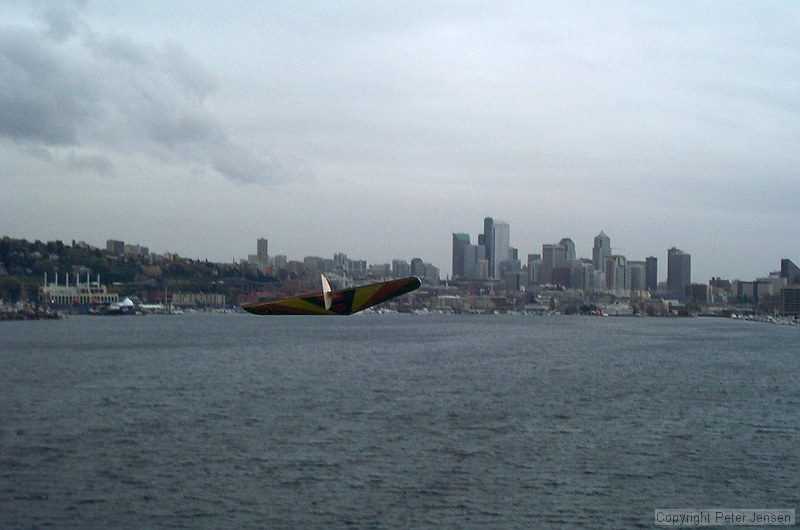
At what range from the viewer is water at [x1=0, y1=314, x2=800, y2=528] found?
2747 cm

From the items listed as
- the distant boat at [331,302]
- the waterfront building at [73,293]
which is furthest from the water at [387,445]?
the waterfront building at [73,293]

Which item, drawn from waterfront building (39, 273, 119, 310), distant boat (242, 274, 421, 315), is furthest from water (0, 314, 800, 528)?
waterfront building (39, 273, 119, 310)

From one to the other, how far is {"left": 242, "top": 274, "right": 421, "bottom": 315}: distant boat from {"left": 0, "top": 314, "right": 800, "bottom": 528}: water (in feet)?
57.0

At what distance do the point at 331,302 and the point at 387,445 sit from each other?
26.7 m

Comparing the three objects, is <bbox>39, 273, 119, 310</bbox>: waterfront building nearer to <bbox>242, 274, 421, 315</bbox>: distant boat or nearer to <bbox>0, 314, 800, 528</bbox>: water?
<bbox>0, 314, 800, 528</bbox>: water

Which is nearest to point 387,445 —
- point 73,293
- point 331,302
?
point 331,302

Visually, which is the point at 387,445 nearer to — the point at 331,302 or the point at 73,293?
the point at 331,302

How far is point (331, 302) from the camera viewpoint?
9680mm

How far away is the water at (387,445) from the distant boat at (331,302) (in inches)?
684

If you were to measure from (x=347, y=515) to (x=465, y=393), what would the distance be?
25.5 meters

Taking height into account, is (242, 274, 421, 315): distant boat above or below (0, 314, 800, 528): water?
above

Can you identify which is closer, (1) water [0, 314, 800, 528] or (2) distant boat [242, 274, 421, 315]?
(2) distant boat [242, 274, 421, 315]

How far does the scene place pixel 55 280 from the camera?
188000mm

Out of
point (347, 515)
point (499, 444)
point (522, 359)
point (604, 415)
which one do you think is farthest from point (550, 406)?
point (522, 359)
